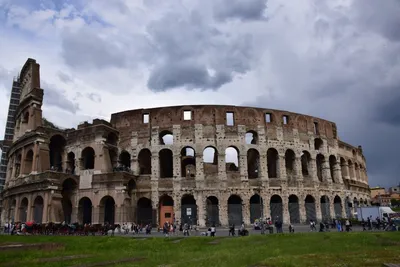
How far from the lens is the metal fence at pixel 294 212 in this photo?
33.1 meters

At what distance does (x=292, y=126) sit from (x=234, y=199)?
9.54m

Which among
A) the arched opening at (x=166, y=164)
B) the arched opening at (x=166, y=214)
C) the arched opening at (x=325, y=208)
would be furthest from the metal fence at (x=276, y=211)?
the arched opening at (x=166, y=164)

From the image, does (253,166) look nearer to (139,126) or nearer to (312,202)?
(312,202)

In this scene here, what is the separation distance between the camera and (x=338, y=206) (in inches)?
1442

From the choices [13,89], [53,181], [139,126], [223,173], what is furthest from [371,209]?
[13,89]

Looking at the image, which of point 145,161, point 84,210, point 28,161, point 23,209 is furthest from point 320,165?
point 23,209

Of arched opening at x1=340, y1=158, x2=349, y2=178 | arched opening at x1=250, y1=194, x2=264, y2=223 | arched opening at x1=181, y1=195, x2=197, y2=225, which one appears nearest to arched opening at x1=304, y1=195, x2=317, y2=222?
arched opening at x1=250, y1=194, x2=264, y2=223

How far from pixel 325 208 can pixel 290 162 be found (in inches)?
227

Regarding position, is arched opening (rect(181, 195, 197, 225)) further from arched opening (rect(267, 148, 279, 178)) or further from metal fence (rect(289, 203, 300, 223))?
metal fence (rect(289, 203, 300, 223))

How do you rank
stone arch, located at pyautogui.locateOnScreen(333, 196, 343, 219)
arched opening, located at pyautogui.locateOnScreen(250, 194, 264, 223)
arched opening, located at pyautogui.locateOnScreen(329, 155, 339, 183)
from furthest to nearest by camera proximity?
arched opening, located at pyautogui.locateOnScreen(329, 155, 339, 183) → stone arch, located at pyautogui.locateOnScreen(333, 196, 343, 219) → arched opening, located at pyautogui.locateOnScreen(250, 194, 264, 223)

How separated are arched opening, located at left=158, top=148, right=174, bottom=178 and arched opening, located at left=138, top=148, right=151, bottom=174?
1.40 meters

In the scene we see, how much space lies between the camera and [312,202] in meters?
35.2

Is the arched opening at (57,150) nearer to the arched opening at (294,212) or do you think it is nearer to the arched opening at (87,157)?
the arched opening at (87,157)

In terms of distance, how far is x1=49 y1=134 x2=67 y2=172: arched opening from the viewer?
117ft
